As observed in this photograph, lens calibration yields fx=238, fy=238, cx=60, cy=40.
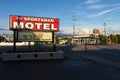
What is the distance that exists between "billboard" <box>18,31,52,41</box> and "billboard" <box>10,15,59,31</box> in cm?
53

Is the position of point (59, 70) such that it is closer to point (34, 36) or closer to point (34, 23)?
point (34, 23)

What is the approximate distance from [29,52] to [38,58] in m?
1.08

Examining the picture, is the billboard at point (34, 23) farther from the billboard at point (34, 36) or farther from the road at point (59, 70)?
the road at point (59, 70)

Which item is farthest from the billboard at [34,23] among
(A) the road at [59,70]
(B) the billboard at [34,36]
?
(A) the road at [59,70]

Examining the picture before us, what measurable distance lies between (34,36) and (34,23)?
1392 mm

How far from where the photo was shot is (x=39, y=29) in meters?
24.2

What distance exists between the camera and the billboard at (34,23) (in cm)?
2295

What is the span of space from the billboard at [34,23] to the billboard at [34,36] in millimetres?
525

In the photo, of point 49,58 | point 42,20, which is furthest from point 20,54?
point 42,20

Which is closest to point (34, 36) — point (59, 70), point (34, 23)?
point (34, 23)

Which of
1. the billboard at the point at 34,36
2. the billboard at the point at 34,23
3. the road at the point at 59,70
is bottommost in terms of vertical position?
the road at the point at 59,70

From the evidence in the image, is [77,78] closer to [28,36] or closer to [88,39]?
[28,36]

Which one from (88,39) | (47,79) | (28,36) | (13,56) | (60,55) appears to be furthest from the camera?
(88,39)

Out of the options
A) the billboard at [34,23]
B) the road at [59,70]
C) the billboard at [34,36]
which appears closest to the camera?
the road at [59,70]
